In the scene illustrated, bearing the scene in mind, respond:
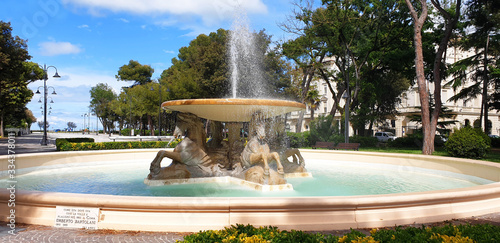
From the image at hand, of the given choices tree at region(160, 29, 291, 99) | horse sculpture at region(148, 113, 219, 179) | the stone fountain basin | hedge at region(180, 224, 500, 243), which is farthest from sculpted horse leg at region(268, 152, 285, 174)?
tree at region(160, 29, 291, 99)

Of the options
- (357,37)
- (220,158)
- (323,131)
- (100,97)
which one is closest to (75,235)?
(220,158)

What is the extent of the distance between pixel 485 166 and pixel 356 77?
1644 cm

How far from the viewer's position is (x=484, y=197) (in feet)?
17.1

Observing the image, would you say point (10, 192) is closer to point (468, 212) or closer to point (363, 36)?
point (468, 212)

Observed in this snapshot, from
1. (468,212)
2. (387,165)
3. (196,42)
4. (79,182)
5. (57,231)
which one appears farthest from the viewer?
(196,42)

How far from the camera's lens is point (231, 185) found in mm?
8492

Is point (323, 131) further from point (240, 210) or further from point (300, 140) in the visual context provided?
point (240, 210)

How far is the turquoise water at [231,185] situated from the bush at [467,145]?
3.82 metres

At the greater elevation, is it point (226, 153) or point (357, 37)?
point (357, 37)

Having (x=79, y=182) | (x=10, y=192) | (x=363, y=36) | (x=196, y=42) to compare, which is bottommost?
(x=79, y=182)

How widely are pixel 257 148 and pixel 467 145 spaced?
34.2 ft

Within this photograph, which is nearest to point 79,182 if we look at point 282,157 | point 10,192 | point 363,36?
point 10,192

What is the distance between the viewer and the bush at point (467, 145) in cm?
1373

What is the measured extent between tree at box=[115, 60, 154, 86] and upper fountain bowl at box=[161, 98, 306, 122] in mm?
62148
